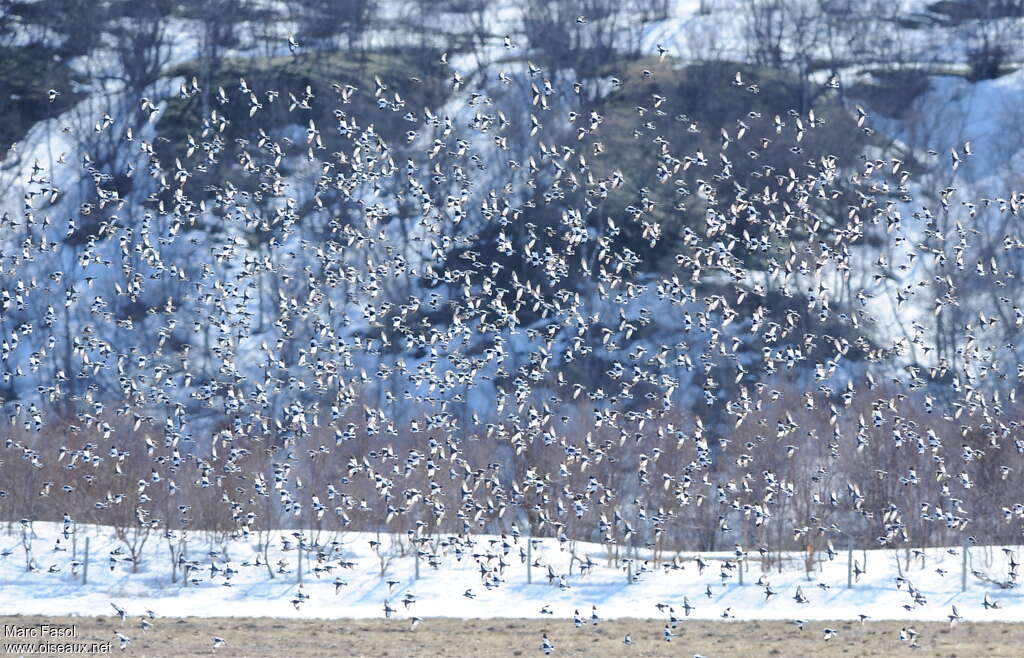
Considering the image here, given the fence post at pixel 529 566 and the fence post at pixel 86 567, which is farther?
the fence post at pixel 86 567

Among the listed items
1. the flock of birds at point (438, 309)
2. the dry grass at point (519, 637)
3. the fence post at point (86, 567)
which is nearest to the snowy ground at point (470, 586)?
the fence post at point (86, 567)

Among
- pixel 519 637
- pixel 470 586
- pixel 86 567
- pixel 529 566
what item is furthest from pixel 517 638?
pixel 86 567

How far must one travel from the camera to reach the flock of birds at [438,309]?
183 ft

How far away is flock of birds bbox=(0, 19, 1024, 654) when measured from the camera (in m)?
55.9

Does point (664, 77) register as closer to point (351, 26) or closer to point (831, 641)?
point (351, 26)

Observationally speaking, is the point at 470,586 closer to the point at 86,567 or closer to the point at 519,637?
the point at 519,637

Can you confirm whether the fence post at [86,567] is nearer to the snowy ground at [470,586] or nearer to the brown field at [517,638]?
the snowy ground at [470,586]

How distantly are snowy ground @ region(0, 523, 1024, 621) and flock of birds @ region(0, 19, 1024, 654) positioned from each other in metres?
0.76

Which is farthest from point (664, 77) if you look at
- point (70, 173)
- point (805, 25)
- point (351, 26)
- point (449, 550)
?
point (449, 550)

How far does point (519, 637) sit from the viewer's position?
39.0 m

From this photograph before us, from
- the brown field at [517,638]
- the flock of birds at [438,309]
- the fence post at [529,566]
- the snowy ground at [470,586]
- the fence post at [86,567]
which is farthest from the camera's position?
the flock of birds at [438,309]

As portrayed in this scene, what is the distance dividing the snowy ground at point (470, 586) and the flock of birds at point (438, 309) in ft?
2.51

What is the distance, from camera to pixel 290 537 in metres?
51.1

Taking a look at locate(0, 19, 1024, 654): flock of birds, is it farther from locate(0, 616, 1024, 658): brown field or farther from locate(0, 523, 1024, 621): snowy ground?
locate(0, 616, 1024, 658): brown field
